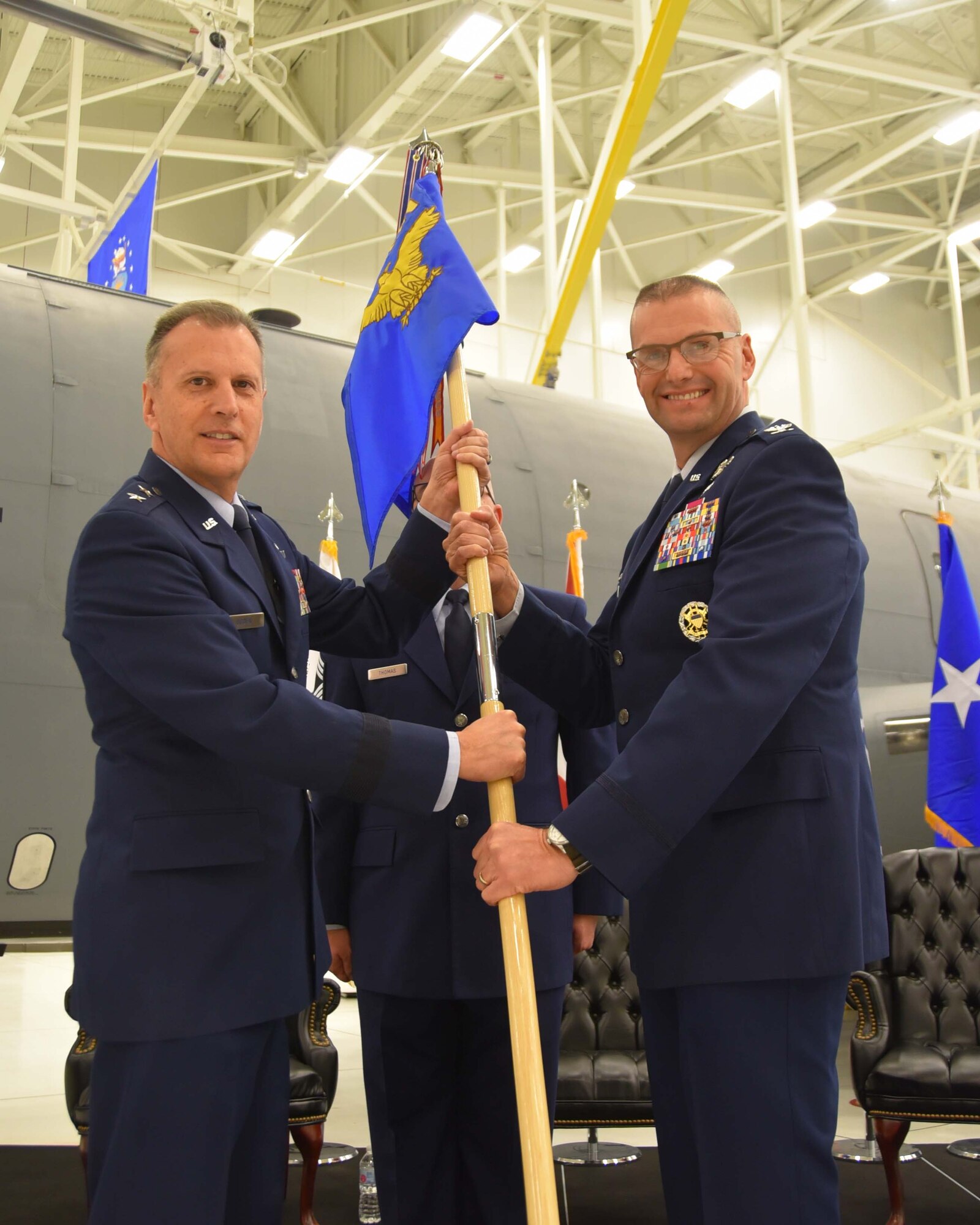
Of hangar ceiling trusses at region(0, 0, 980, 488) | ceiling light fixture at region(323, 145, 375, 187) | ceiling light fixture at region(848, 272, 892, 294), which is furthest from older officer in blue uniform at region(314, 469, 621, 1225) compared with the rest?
ceiling light fixture at region(848, 272, 892, 294)

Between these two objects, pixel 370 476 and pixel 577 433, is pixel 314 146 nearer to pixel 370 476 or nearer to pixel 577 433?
pixel 577 433

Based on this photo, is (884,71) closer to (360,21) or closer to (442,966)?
(360,21)

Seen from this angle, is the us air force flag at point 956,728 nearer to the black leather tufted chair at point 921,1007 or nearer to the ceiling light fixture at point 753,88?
the black leather tufted chair at point 921,1007

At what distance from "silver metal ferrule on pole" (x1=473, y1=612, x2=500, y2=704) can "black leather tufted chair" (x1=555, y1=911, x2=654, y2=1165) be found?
1557mm

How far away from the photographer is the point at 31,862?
362cm

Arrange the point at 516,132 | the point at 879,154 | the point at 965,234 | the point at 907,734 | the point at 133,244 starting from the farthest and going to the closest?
the point at 965,234, the point at 516,132, the point at 879,154, the point at 133,244, the point at 907,734

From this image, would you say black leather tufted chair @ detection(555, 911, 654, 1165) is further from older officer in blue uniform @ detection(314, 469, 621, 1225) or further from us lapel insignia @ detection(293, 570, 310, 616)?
us lapel insignia @ detection(293, 570, 310, 616)

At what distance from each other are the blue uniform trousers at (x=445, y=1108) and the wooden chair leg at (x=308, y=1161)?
1122 millimetres

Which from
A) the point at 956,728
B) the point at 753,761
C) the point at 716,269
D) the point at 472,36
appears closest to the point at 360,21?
the point at 472,36

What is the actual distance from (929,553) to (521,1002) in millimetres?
6330

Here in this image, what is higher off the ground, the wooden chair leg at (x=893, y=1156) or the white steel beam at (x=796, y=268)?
the white steel beam at (x=796, y=268)

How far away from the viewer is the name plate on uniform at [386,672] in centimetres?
292

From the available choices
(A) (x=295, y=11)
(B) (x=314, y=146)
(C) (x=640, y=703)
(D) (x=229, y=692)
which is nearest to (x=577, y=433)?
(C) (x=640, y=703)

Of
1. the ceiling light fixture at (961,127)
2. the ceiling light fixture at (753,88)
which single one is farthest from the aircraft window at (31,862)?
the ceiling light fixture at (961,127)
